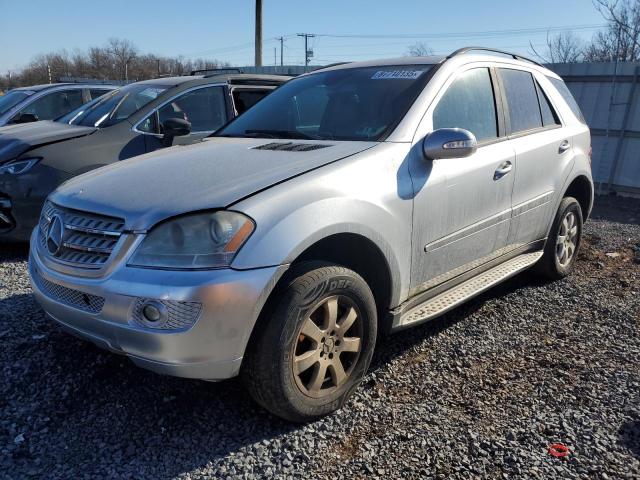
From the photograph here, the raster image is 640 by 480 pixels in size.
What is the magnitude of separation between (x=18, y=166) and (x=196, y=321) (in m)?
3.68

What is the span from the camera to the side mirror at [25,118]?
325 inches

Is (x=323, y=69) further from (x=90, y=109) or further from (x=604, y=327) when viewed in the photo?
(x=90, y=109)

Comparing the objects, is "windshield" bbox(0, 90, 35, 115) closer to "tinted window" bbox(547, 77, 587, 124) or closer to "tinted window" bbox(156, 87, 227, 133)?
"tinted window" bbox(156, 87, 227, 133)

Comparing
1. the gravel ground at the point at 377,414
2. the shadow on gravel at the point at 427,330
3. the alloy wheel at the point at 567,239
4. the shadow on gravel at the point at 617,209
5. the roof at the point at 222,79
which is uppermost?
the roof at the point at 222,79

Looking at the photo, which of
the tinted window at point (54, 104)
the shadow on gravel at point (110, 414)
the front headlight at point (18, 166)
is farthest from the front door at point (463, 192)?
the tinted window at point (54, 104)

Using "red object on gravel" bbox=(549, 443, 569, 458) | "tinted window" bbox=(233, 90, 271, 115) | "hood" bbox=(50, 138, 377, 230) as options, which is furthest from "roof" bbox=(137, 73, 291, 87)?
"red object on gravel" bbox=(549, 443, 569, 458)

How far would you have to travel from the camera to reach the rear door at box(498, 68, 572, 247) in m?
3.73

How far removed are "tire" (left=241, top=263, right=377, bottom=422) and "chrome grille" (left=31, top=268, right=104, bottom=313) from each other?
69cm

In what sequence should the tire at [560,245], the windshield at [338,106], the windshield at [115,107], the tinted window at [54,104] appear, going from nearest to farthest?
the windshield at [338,106] < the tire at [560,245] < the windshield at [115,107] < the tinted window at [54,104]

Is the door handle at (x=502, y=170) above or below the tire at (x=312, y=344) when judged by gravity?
above

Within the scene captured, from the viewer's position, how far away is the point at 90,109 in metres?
6.04

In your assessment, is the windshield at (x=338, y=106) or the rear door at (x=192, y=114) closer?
the windshield at (x=338, y=106)

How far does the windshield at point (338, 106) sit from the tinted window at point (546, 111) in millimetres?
1388

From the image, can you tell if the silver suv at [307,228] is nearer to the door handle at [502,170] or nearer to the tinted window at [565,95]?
the door handle at [502,170]
